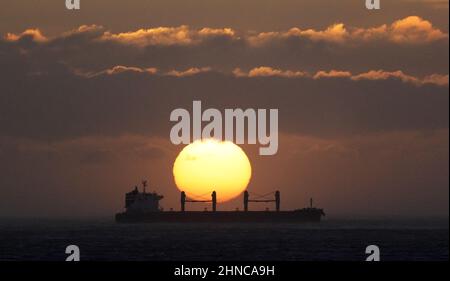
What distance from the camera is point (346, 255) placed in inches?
2842

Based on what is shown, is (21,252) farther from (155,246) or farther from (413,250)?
(413,250)

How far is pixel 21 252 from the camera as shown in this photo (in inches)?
2936
